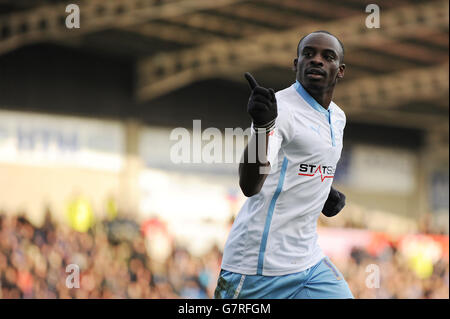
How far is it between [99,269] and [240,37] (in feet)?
28.5

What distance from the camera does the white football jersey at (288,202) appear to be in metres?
3.71

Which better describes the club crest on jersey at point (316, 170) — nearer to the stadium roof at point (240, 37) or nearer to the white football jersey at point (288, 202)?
the white football jersey at point (288, 202)

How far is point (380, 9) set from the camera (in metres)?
19.8

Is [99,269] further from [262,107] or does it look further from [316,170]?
[262,107]

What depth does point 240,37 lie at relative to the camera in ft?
69.2

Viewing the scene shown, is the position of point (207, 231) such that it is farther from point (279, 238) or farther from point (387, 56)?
point (279, 238)

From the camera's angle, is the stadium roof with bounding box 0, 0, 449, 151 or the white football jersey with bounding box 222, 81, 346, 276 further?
the stadium roof with bounding box 0, 0, 449, 151

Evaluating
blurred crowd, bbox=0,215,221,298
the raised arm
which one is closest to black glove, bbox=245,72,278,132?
the raised arm

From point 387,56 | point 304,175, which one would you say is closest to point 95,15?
point 387,56

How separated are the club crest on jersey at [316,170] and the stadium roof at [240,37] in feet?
48.5

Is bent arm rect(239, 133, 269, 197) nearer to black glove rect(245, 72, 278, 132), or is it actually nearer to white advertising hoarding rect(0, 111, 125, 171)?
black glove rect(245, 72, 278, 132)

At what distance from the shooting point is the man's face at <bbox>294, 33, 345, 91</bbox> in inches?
148

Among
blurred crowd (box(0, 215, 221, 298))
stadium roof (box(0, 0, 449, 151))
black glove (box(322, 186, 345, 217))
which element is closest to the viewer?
black glove (box(322, 186, 345, 217))

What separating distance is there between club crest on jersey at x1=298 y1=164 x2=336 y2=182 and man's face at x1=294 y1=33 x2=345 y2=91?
0.39 metres
